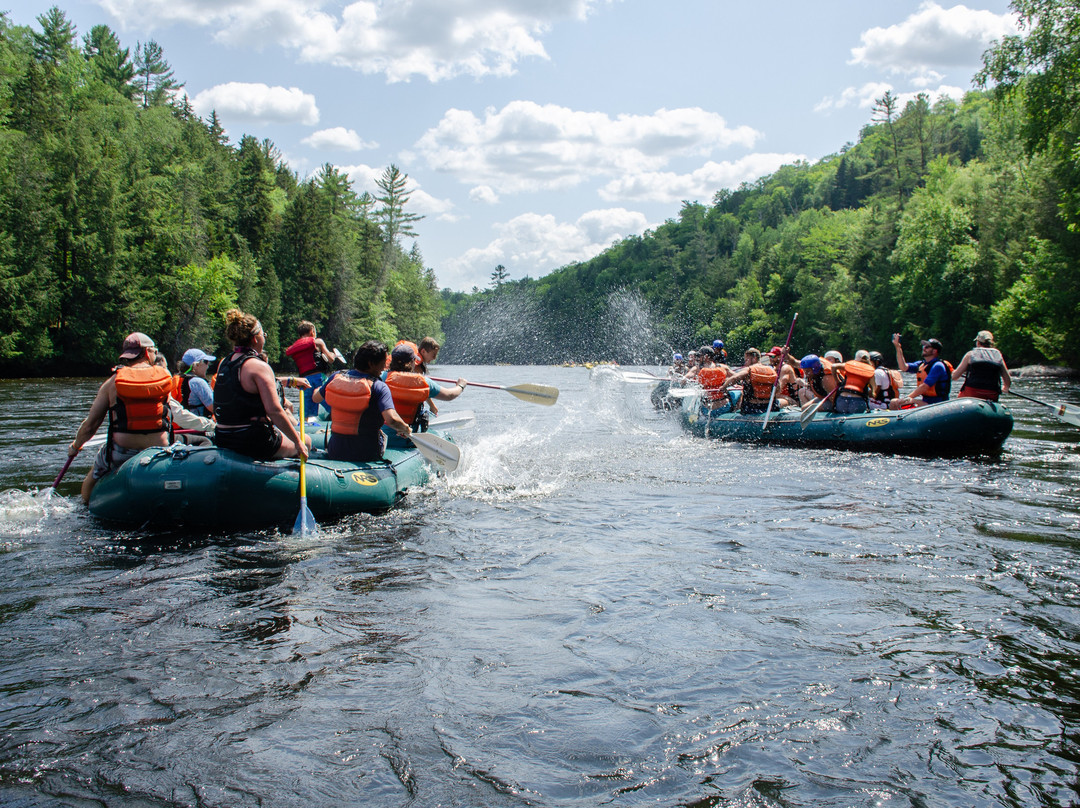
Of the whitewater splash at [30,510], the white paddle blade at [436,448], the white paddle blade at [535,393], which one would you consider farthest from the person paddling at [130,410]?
the white paddle blade at [535,393]

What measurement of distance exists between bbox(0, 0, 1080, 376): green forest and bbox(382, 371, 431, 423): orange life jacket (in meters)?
20.6

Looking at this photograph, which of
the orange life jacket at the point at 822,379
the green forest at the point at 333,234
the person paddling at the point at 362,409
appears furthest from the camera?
the green forest at the point at 333,234

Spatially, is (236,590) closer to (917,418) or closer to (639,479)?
(639,479)

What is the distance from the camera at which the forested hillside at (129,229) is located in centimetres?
3005

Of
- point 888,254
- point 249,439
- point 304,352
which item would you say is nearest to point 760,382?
point 304,352

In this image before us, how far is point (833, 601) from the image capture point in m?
5.21

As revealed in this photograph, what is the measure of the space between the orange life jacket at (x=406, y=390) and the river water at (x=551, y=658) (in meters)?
1.08

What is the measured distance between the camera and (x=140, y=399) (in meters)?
6.73

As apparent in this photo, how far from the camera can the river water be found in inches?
124

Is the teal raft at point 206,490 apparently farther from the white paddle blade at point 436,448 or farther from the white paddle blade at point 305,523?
the white paddle blade at point 436,448

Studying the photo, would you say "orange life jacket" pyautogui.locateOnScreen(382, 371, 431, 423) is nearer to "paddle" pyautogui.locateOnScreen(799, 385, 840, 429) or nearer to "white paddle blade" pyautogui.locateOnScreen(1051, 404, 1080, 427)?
"paddle" pyautogui.locateOnScreen(799, 385, 840, 429)

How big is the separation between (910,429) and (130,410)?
9809 mm

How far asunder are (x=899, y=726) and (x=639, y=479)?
6589 millimetres

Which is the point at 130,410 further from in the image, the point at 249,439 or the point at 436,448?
the point at 436,448
